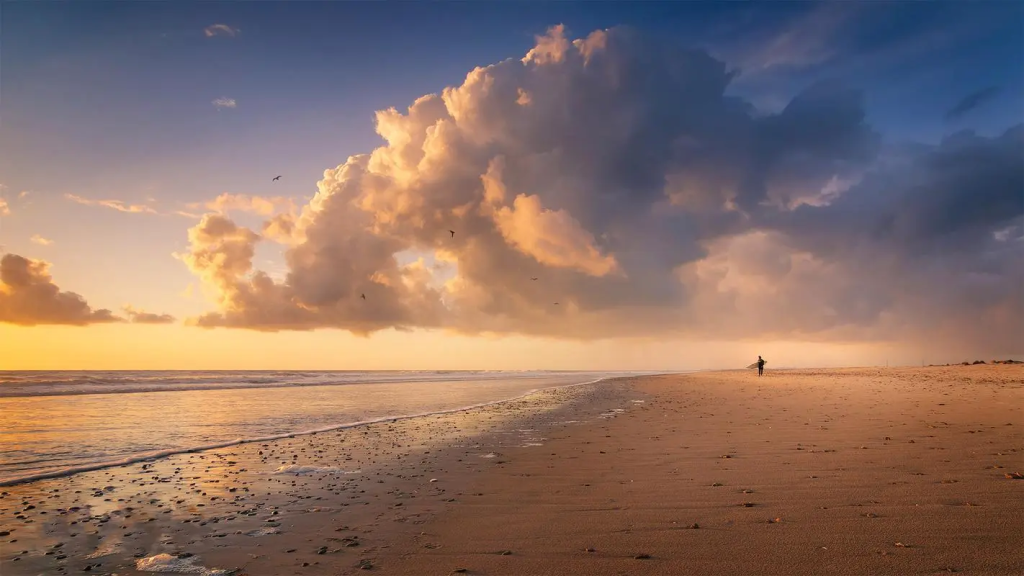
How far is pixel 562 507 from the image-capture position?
967cm

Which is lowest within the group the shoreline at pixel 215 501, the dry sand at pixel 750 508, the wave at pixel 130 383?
the wave at pixel 130 383

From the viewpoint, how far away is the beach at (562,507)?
23.2ft

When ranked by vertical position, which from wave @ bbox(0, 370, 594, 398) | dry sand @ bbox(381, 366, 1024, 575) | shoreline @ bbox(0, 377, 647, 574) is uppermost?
dry sand @ bbox(381, 366, 1024, 575)

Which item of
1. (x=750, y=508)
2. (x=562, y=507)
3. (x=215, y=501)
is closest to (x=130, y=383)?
(x=215, y=501)

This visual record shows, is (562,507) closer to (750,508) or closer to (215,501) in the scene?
(750,508)

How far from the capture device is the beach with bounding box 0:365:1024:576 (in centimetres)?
706

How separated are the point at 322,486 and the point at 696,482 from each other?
8679 millimetres

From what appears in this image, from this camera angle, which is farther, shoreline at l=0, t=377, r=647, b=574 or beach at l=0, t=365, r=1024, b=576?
shoreline at l=0, t=377, r=647, b=574

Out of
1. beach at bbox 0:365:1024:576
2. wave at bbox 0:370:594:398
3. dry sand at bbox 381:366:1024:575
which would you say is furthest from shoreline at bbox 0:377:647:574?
wave at bbox 0:370:594:398

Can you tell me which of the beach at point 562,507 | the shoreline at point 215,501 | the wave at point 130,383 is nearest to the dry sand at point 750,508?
the beach at point 562,507

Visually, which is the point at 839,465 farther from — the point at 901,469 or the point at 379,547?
the point at 379,547

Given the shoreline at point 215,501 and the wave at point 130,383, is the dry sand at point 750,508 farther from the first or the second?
the wave at point 130,383

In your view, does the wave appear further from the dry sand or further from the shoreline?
the dry sand

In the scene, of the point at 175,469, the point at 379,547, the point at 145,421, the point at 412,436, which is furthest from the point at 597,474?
the point at 145,421
